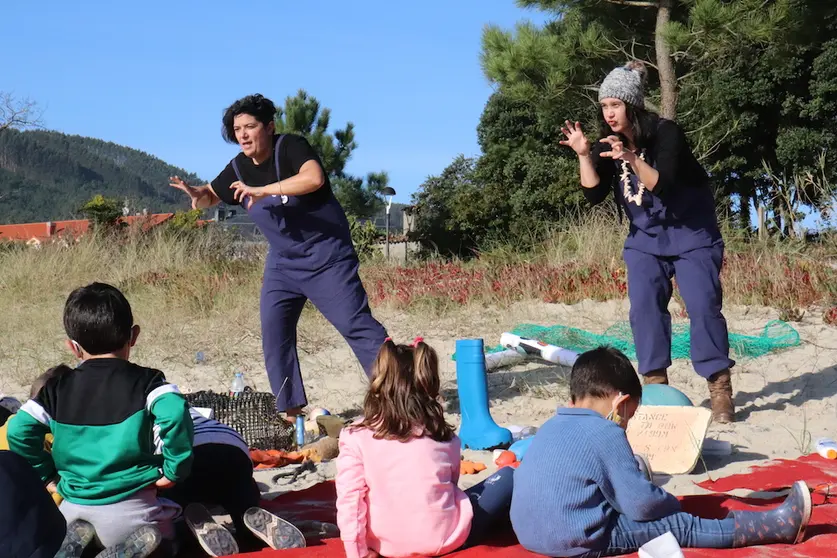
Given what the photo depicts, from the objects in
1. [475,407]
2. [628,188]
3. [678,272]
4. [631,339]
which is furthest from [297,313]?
[631,339]

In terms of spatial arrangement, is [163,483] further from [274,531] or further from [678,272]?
[678,272]

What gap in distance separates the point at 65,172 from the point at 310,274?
161 m

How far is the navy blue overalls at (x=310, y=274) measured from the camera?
5.01 metres

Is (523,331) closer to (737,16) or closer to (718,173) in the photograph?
(737,16)

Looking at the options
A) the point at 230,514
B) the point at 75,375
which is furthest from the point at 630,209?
the point at 75,375

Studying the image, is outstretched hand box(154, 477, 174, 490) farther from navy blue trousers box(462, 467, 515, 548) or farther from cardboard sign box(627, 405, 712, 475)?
cardboard sign box(627, 405, 712, 475)

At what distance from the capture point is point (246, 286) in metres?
11.2

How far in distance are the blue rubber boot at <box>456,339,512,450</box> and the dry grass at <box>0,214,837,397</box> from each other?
136 cm

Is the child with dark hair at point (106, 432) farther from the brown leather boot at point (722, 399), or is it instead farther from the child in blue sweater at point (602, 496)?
the brown leather boot at point (722, 399)

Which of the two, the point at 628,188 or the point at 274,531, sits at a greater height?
the point at 628,188

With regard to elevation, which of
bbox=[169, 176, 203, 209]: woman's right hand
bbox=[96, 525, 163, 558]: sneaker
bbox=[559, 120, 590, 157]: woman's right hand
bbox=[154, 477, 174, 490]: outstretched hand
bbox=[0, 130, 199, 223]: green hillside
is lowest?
bbox=[96, 525, 163, 558]: sneaker

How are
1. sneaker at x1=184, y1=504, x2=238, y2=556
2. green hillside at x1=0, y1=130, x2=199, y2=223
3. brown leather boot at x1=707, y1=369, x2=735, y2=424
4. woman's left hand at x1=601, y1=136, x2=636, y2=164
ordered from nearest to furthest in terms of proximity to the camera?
1. sneaker at x1=184, y1=504, x2=238, y2=556
2. woman's left hand at x1=601, y1=136, x2=636, y2=164
3. brown leather boot at x1=707, y1=369, x2=735, y2=424
4. green hillside at x1=0, y1=130, x2=199, y2=223

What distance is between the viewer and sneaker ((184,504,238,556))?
3141 mm

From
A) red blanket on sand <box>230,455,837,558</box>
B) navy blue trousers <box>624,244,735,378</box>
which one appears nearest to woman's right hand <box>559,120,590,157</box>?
navy blue trousers <box>624,244,735,378</box>
